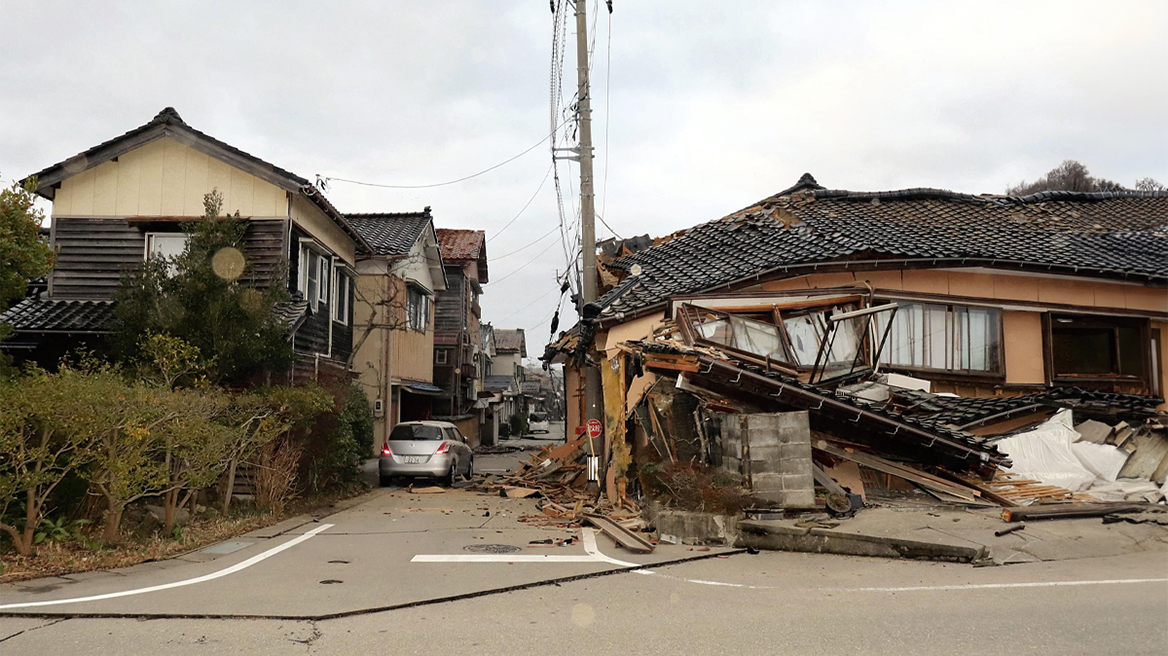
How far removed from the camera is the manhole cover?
9.99 meters

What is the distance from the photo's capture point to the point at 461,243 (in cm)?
3853

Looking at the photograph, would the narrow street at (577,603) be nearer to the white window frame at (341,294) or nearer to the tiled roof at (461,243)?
the white window frame at (341,294)

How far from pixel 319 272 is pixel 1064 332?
1665cm

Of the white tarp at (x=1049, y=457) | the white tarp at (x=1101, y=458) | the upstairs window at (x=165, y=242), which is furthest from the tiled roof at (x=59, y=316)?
the white tarp at (x=1101, y=458)

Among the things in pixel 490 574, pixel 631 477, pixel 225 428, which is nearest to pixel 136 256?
pixel 225 428

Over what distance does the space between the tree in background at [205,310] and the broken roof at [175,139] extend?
3028 millimetres

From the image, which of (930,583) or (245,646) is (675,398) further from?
(245,646)

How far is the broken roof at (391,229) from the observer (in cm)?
2434

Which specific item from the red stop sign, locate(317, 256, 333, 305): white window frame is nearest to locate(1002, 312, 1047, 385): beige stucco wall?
the red stop sign

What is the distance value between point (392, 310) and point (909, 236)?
15.1 meters

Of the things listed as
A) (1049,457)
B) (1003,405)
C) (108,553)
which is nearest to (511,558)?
(108,553)

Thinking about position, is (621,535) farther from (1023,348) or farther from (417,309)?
(417,309)

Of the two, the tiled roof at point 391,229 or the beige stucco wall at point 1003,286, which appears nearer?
the beige stucco wall at point 1003,286

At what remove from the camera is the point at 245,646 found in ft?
18.4
